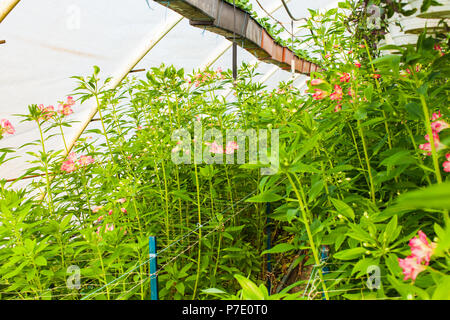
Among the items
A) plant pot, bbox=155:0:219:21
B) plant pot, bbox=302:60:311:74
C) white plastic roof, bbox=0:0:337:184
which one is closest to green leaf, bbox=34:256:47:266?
plant pot, bbox=155:0:219:21

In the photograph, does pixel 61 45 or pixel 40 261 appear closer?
pixel 40 261

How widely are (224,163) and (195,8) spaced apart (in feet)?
4.33

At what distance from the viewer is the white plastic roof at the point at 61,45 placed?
3089 millimetres

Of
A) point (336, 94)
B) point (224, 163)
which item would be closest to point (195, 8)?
point (224, 163)

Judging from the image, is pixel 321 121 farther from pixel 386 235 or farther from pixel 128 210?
pixel 128 210

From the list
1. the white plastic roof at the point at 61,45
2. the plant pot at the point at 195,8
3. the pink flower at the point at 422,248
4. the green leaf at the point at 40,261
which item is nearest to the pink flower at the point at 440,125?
the pink flower at the point at 422,248

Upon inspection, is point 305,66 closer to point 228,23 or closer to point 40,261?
point 228,23

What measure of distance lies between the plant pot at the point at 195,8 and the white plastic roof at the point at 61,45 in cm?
25

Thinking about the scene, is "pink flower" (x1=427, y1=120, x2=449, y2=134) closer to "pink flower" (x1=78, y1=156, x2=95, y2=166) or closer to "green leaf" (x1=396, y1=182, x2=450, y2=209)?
"green leaf" (x1=396, y1=182, x2=450, y2=209)

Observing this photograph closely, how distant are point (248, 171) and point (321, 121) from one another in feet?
3.56

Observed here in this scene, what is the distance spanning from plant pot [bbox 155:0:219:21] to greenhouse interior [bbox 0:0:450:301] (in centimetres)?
2

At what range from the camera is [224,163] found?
2047mm

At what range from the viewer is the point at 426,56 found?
2.48ft

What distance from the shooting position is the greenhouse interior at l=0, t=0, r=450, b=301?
0.87m
